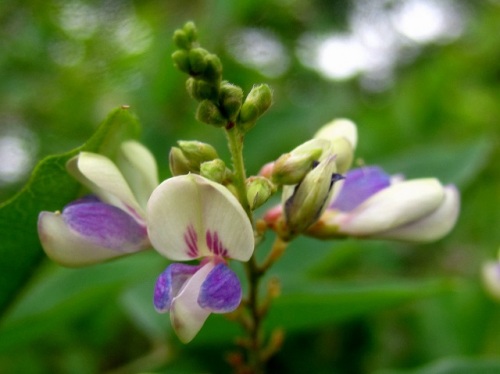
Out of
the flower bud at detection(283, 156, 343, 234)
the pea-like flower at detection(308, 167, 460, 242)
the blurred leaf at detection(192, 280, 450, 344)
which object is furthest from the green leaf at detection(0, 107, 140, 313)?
the blurred leaf at detection(192, 280, 450, 344)

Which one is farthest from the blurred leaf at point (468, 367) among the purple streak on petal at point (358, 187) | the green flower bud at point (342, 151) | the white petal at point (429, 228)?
the green flower bud at point (342, 151)

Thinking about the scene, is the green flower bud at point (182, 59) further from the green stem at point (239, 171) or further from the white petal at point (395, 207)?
the white petal at point (395, 207)

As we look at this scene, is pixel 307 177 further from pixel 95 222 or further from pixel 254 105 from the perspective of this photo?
pixel 95 222

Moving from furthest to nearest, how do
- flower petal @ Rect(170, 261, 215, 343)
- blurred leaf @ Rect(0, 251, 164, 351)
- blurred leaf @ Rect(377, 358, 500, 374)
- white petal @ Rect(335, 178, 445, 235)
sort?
blurred leaf @ Rect(0, 251, 164, 351)
blurred leaf @ Rect(377, 358, 500, 374)
white petal @ Rect(335, 178, 445, 235)
flower petal @ Rect(170, 261, 215, 343)

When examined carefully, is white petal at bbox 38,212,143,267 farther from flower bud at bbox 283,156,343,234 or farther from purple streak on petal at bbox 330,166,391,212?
purple streak on petal at bbox 330,166,391,212

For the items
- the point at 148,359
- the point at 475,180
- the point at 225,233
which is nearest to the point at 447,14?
the point at 475,180

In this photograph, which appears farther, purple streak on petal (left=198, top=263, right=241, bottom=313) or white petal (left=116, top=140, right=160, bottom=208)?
white petal (left=116, top=140, right=160, bottom=208)
